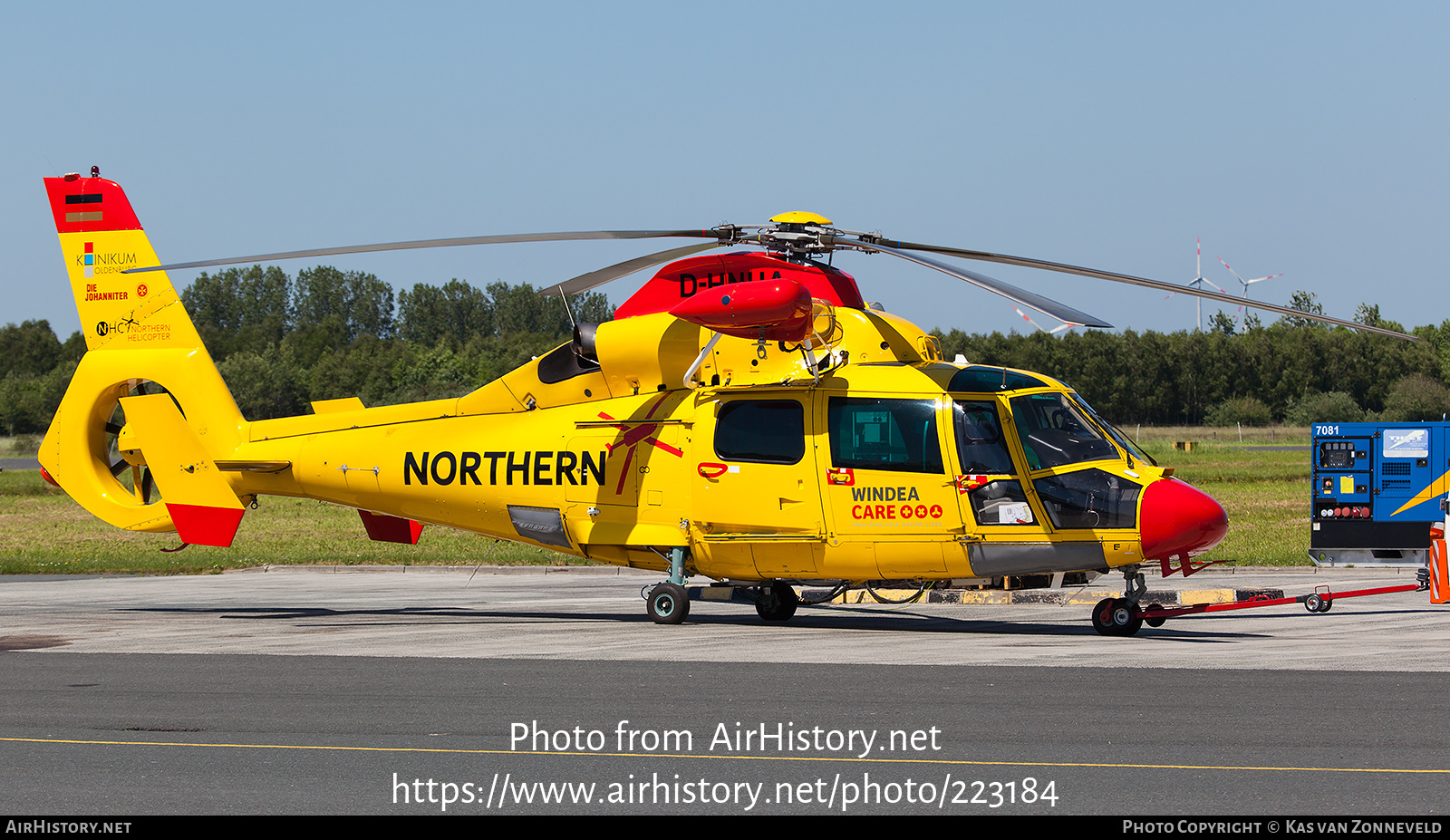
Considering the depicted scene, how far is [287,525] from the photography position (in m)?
31.0

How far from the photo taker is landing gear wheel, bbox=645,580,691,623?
45.6 feet

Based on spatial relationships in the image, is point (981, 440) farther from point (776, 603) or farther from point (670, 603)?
point (670, 603)

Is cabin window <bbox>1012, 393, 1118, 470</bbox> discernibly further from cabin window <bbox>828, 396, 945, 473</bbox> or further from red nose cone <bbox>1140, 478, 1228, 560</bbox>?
cabin window <bbox>828, 396, 945, 473</bbox>

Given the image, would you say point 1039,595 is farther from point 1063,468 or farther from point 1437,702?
point 1437,702

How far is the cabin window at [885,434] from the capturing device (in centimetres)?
1302

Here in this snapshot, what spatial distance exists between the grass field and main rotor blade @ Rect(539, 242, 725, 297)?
34.6 feet

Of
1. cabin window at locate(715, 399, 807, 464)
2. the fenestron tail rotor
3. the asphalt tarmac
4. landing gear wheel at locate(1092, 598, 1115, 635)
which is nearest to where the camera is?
the asphalt tarmac

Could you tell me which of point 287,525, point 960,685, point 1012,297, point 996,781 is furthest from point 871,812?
point 287,525

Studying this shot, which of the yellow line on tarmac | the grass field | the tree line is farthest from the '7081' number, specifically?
the tree line

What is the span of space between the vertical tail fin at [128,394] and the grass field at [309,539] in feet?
20.4

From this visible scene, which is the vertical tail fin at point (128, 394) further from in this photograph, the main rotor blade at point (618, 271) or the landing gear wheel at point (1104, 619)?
the landing gear wheel at point (1104, 619)

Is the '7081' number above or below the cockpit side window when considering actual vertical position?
below

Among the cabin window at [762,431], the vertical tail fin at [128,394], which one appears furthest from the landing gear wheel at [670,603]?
the vertical tail fin at [128,394]

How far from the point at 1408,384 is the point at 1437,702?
7420 cm
